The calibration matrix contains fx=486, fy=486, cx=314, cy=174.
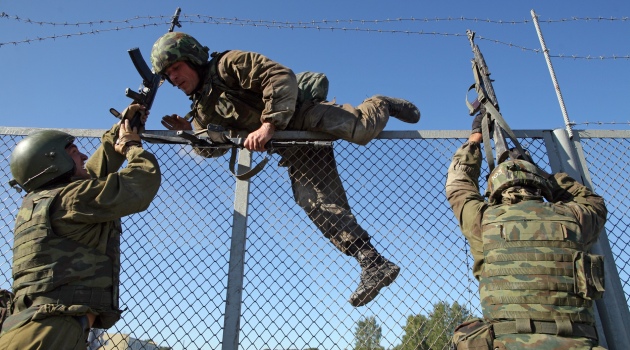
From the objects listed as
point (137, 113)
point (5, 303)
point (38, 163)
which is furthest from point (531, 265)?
point (5, 303)

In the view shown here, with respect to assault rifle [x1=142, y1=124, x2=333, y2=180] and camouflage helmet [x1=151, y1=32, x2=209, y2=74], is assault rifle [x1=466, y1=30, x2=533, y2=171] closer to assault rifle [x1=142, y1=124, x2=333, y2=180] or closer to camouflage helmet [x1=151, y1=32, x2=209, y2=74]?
assault rifle [x1=142, y1=124, x2=333, y2=180]

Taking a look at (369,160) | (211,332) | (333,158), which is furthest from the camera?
(333,158)

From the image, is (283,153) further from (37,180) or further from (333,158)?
(37,180)

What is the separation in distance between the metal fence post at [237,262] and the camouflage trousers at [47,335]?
0.84m

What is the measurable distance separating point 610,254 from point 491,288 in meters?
1.12

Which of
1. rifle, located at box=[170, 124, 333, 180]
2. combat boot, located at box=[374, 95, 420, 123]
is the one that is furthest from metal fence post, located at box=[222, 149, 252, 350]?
combat boot, located at box=[374, 95, 420, 123]

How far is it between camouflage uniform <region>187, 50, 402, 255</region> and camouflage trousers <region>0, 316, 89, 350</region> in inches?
63.6

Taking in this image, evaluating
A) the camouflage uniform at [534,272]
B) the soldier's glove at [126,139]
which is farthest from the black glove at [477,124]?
the soldier's glove at [126,139]

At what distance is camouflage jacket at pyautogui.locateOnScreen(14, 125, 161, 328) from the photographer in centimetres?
246

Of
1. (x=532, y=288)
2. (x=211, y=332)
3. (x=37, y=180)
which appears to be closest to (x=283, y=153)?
(x=211, y=332)

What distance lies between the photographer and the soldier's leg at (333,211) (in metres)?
3.28

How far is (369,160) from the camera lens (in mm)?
3486

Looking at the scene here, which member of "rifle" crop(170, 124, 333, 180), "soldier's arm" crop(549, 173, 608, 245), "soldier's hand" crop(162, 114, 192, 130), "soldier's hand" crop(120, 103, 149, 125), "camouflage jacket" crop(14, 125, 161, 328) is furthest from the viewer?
"soldier's hand" crop(162, 114, 192, 130)

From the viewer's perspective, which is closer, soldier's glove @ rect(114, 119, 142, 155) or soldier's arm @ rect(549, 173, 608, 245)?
soldier's arm @ rect(549, 173, 608, 245)
